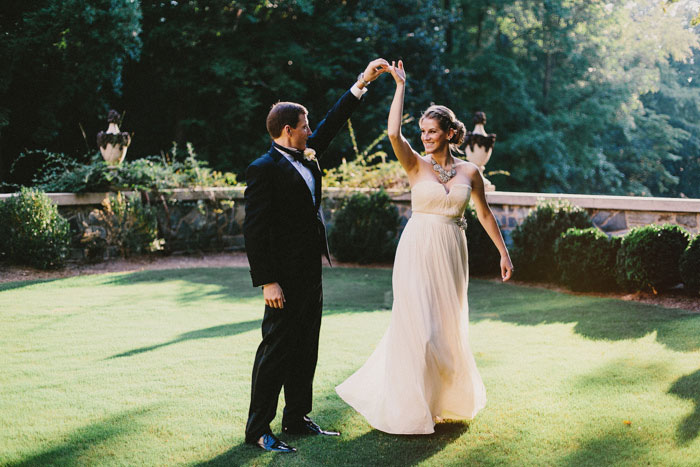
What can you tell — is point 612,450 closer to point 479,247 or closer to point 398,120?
point 398,120

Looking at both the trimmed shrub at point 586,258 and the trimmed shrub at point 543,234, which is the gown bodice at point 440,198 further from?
the trimmed shrub at point 543,234

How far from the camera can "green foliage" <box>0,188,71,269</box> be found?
30.6 feet

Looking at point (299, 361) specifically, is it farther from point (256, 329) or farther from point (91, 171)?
point (91, 171)

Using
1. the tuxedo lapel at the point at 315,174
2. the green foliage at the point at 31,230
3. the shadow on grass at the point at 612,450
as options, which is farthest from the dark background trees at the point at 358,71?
the shadow on grass at the point at 612,450

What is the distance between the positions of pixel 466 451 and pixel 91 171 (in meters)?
8.78

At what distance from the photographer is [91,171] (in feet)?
34.6

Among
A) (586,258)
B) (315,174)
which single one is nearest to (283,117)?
(315,174)

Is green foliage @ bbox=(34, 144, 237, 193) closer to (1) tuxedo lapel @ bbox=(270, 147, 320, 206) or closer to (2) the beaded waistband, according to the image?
(1) tuxedo lapel @ bbox=(270, 147, 320, 206)

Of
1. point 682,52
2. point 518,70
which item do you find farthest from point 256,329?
point 682,52

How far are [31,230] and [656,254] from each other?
8.44 m

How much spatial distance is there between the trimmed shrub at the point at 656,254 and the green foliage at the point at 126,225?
24.2 feet

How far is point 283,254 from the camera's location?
353cm

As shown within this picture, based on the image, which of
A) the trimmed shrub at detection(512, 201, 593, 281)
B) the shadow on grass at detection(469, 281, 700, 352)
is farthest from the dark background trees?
the shadow on grass at detection(469, 281, 700, 352)

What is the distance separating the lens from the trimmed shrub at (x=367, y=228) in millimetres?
10930
